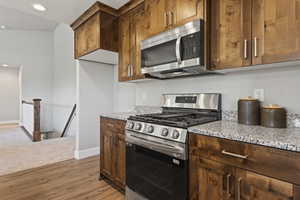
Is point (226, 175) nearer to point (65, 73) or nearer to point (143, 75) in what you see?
point (143, 75)

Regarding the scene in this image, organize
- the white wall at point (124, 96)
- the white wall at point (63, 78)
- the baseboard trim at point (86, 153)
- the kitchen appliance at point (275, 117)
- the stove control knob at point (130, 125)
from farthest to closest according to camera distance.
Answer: the white wall at point (63, 78) < the baseboard trim at point (86, 153) < the white wall at point (124, 96) < the stove control knob at point (130, 125) < the kitchen appliance at point (275, 117)

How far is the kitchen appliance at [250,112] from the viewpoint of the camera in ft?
4.90

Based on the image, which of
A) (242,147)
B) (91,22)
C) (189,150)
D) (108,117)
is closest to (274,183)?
(242,147)

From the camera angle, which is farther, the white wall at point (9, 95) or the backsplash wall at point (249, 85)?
the white wall at point (9, 95)

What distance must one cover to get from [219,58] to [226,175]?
0.98m

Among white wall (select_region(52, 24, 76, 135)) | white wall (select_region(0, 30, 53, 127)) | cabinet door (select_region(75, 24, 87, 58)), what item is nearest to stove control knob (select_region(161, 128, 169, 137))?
cabinet door (select_region(75, 24, 87, 58))

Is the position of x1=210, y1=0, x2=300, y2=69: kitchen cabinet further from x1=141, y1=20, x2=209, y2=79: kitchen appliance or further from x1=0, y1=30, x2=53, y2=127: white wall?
x1=0, y1=30, x2=53, y2=127: white wall

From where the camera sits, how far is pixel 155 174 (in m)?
1.60

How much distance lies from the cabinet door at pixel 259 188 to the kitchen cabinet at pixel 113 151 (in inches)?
50.8

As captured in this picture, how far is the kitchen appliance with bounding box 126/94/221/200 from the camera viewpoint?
141 centimetres

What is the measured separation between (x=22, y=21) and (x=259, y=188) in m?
7.73

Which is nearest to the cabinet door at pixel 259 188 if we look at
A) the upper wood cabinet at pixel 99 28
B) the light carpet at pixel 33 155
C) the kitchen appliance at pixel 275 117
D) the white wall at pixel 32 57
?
the kitchen appliance at pixel 275 117

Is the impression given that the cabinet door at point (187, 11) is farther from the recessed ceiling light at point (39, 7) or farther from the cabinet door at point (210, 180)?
the recessed ceiling light at point (39, 7)

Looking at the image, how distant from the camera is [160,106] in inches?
98.7
